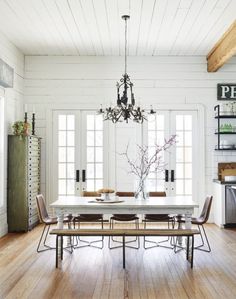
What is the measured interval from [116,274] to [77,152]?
13.0ft

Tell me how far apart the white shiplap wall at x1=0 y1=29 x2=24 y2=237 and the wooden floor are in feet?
4.28

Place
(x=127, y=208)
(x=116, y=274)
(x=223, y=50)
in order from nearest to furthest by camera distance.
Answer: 1. (x=116, y=274)
2. (x=127, y=208)
3. (x=223, y=50)

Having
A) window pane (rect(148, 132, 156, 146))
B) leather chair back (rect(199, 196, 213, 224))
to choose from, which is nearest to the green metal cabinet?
window pane (rect(148, 132, 156, 146))

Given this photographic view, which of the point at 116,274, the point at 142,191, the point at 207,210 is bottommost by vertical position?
the point at 116,274

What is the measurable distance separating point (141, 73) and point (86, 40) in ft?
5.09

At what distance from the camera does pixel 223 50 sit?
7094 mm

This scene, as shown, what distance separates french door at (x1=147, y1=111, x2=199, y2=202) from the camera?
27.3 ft

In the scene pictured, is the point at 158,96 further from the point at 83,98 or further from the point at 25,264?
the point at 25,264

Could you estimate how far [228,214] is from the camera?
298 inches

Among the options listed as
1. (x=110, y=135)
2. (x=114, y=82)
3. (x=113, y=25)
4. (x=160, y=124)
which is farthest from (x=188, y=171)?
(x=113, y=25)

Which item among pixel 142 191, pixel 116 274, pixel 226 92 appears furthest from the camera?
pixel 226 92

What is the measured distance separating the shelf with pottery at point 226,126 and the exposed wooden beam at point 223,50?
806 mm

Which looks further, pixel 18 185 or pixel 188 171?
pixel 188 171

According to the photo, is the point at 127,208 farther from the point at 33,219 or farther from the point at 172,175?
the point at 172,175
